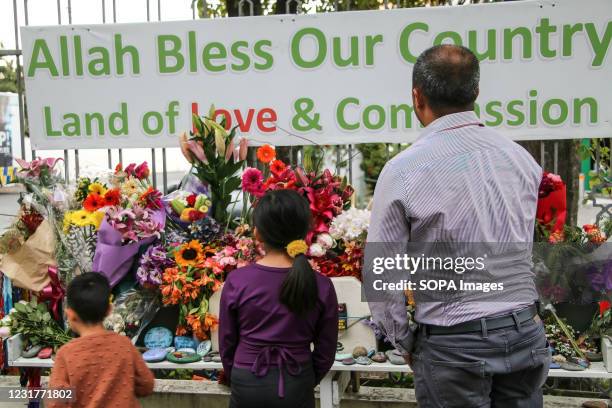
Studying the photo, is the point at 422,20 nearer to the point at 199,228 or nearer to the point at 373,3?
the point at 199,228

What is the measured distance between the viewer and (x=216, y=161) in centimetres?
331

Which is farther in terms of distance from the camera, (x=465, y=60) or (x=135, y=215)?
(x=135, y=215)

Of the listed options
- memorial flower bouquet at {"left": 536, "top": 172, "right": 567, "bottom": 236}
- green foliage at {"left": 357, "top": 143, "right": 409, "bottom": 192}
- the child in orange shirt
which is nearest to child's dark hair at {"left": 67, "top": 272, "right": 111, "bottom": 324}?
the child in orange shirt

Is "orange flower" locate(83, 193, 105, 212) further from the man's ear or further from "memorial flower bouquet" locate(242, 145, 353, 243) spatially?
the man's ear

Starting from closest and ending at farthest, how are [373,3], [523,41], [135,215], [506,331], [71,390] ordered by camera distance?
1. [506,331]
2. [71,390]
3. [135,215]
4. [523,41]
5. [373,3]

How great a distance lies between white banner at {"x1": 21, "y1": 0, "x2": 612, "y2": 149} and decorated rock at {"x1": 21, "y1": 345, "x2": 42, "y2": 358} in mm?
1206

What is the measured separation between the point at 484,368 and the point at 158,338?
5.91 feet

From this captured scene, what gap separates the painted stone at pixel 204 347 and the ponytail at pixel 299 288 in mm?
1009

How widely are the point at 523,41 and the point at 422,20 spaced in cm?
53

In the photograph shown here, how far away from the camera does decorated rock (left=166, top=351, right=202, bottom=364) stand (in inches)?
115

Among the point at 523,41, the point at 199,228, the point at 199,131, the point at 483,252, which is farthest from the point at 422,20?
the point at 483,252

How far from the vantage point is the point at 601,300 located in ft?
9.44

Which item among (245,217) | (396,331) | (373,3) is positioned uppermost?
(373,3)

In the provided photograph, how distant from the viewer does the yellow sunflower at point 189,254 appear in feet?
10.2
